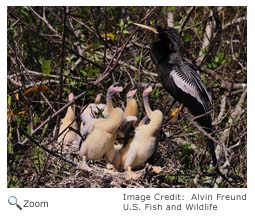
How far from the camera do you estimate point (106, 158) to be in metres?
3.20

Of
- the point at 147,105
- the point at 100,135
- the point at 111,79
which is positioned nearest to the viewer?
the point at 100,135

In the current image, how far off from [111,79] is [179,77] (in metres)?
0.26

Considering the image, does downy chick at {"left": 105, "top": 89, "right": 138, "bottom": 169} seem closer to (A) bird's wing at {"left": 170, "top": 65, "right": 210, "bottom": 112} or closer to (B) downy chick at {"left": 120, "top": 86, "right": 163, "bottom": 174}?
(B) downy chick at {"left": 120, "top": 86, "right": 163, "bottom": 174}

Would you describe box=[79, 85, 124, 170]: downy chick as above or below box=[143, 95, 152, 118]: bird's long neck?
below

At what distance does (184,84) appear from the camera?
11.1 feet

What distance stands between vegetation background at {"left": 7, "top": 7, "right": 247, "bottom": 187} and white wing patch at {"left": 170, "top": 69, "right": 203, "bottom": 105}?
83 mm

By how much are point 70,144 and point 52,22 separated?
0.67 meters

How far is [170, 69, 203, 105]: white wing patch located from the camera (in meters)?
3.38

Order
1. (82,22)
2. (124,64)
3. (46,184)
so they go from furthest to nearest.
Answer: (82,22)
(124,64)
(46,184)

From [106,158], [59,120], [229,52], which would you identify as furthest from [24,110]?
[229,52]

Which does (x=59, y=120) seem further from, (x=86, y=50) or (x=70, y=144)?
(x=86, y=50)
